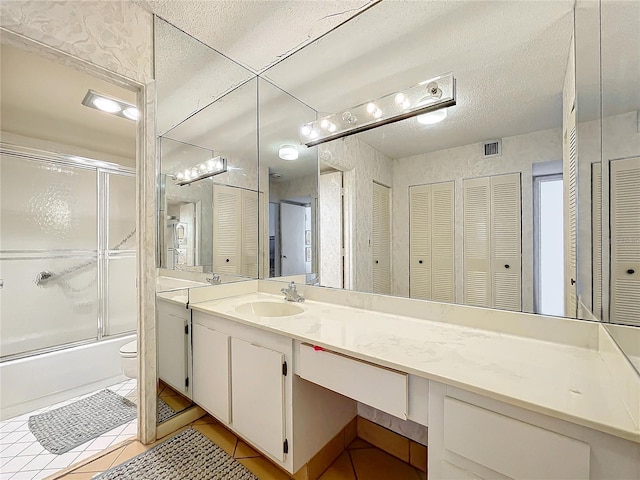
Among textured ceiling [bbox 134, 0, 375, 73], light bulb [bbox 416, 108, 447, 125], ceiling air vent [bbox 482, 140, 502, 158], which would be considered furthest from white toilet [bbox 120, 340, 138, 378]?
ceiling air vent [bbox 482, 140, 502, 158]

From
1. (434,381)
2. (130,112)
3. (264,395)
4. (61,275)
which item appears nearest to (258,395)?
(264,395)

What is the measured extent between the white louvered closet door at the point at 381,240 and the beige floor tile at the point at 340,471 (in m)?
0.96

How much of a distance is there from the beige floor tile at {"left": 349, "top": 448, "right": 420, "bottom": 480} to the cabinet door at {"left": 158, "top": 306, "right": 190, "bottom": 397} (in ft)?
3.78

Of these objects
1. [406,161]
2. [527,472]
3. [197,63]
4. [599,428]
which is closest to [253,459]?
[527,472]

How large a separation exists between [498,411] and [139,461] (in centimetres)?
180

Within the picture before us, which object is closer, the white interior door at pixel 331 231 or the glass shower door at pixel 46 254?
the white interior door at pixel 331 231

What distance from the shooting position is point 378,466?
1.46 meters

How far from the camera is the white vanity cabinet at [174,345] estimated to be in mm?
1669

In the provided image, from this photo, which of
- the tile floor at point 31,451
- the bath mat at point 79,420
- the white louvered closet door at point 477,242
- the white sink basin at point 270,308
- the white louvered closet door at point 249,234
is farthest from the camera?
the white louvered closet door at point 249,234

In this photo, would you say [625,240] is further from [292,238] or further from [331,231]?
[292,238]

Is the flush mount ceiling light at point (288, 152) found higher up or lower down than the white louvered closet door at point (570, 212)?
higher up

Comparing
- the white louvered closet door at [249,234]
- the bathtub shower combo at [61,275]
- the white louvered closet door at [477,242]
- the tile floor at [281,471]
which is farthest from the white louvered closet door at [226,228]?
the white louvered closet door at [477,242]

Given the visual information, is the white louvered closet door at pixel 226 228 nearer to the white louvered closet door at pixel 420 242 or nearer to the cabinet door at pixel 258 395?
the cabinet door at pixel 258 395

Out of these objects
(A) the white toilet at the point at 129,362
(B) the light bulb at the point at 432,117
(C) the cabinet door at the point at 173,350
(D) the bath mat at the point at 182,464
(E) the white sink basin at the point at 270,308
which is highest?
(B) the light bulb at the point at 432,117
